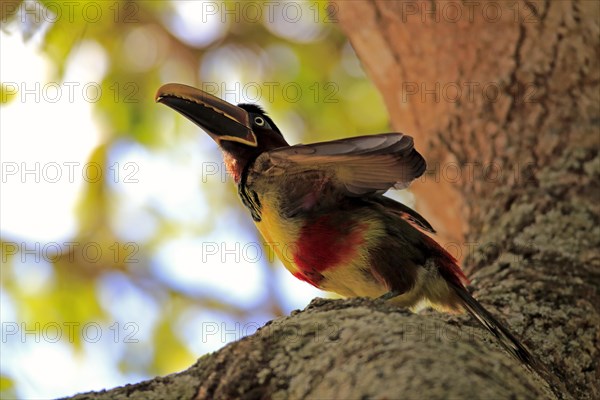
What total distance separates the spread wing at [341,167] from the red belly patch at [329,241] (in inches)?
3.6

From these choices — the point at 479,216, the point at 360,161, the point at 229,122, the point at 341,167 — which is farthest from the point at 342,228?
the point at 479,216

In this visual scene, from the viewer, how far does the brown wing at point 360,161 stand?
2.65 m

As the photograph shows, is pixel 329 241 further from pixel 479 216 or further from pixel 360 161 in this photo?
pixel 479 216

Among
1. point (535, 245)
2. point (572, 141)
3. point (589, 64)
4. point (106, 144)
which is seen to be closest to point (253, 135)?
point (535, 245)

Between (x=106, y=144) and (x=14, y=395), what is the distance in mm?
2450

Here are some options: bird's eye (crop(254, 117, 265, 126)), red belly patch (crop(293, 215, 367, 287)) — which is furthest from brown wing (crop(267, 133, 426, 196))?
bird's eye (crop(254, 117, 265, 126))

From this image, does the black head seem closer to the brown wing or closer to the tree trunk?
the brown wing

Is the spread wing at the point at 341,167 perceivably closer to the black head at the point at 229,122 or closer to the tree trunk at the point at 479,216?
the black head at the point at 229,122

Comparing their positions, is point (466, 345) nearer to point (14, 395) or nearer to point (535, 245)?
point (535, 245)

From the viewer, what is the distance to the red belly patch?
10.8ft

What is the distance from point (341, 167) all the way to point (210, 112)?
2.37ft

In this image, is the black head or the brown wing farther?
the black head

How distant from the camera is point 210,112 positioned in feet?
11.6

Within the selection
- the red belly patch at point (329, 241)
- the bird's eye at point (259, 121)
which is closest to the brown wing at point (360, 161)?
the red belly patch at point (329, 241)
